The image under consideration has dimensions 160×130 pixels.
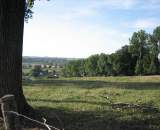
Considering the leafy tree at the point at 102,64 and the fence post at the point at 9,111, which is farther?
the leafy tree at the point at 102,64

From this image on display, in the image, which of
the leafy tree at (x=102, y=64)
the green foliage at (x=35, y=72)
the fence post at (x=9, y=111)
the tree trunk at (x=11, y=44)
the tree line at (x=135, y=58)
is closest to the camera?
the fence post at (x=9, y=111)

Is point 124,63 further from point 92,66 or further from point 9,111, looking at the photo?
point 9,111

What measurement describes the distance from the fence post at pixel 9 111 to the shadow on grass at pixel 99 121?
8.53 ft

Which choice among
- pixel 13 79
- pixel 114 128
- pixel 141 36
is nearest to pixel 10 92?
pixel 13 79

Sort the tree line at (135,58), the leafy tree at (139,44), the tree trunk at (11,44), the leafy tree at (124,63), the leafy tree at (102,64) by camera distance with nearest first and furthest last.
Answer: the tree trunk at (11,44), the tree line at (135,58), the leafy tree at (124,63), the leafy tree at (139,44), the leafy tree at (102,64)

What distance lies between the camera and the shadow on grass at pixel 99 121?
1056 centimetres

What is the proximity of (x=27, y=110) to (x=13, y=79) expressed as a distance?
3.13 ft

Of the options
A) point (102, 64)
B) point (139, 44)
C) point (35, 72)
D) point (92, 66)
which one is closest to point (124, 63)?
point (139, 44)

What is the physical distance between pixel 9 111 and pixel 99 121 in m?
4.54

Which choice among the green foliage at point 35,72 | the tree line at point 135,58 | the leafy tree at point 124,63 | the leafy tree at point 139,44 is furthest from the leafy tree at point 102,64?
the green foliage at point 35,72

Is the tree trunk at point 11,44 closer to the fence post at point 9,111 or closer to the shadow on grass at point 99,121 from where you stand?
the shadow on grass at point 99,121

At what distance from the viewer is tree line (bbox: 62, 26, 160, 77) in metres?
76.1

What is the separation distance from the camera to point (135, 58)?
8244 centimetres

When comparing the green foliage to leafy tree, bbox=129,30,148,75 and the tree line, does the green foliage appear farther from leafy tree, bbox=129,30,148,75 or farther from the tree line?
leafy tree, bbox=129,30,148,75
